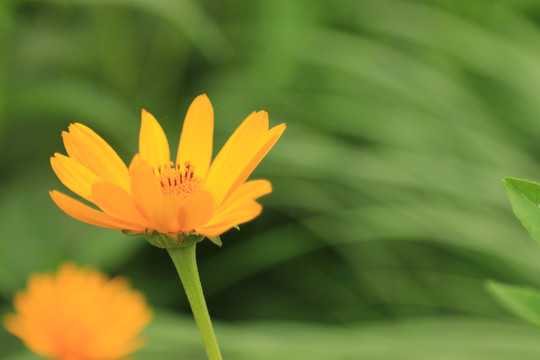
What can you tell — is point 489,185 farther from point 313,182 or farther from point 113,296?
point 113,296

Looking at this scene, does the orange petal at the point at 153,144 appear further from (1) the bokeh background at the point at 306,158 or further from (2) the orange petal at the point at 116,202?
(1) the bokeh background at the point at 306,158

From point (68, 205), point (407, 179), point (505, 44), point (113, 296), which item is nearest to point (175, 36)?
point (407, 179)

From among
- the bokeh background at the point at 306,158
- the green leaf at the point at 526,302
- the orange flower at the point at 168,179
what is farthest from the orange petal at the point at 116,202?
the bokeh background at the point at 306,158

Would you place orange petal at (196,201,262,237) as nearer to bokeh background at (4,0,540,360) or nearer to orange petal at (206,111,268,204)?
orange petal at (206,111,268,204)

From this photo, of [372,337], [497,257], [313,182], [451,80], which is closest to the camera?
[372,337]

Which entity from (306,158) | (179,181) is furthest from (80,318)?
(306,158)

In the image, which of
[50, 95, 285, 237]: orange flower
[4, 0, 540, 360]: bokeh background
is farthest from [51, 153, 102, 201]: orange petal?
[4, 0, 540, 360]: bokeh background

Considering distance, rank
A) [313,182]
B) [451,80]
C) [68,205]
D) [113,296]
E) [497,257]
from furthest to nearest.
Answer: [451,80]
[313,182]
[497,257]
[113,296]
[68,205]
